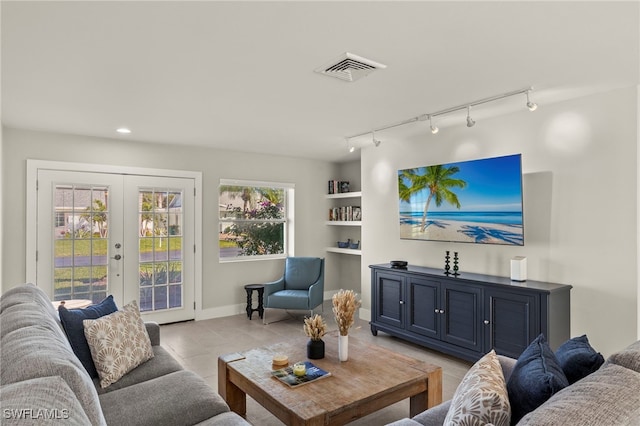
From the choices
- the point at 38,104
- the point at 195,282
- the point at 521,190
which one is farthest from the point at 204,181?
the point at 521,190

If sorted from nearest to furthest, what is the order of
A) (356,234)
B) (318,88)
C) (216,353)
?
(318,88)
(216,353)
(356,234)

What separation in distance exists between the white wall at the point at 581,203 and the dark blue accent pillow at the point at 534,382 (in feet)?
6.92

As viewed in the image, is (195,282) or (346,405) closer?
(346,405)

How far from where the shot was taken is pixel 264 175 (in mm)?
5988

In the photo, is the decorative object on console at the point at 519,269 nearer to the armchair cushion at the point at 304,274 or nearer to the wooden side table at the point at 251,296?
the armchair cushion at the point at 304,274

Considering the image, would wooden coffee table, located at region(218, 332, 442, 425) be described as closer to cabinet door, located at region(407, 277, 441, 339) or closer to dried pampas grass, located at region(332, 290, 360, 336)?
dried pampas grass, located at region(332, 290, 360, 336)

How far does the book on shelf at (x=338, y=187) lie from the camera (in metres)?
6.51

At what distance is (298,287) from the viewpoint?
222 inches

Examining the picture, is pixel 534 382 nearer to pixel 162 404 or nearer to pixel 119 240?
pixel 162 404

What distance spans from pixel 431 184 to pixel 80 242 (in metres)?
4.12

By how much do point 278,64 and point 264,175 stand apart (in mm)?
3527

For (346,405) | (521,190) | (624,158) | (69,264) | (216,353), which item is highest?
(624,158)

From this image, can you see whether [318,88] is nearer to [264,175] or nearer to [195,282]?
[264,175]

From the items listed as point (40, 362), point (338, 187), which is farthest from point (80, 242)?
point (40, 362)
